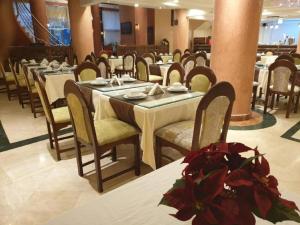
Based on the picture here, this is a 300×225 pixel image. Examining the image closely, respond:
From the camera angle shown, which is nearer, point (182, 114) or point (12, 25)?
point (12, 25)

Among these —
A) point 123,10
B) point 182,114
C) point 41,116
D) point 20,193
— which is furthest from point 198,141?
point 123,10

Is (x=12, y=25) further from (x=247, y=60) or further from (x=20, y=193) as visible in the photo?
(x=247, y=60)

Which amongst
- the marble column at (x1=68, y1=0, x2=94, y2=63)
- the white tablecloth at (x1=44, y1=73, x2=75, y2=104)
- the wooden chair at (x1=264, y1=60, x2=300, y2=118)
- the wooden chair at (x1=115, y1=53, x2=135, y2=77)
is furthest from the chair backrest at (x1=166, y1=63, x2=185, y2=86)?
the marble column at (x1=68, y1=0, x2=94, y2=63)

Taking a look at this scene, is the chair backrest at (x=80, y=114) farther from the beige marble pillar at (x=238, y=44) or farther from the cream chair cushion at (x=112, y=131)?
the beige marble pillar at (x=238, y=44)

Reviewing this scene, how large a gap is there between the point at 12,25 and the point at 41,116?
154 inches

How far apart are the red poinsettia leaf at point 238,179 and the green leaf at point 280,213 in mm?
64

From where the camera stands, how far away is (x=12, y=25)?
564 mm

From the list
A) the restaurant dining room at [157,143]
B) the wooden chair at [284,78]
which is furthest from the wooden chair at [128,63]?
the wooden chair at [284,78]

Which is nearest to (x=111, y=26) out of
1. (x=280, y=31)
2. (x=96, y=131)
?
(x=280, y=31)

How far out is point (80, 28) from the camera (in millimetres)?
7301

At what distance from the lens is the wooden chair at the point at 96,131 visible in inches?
74.0

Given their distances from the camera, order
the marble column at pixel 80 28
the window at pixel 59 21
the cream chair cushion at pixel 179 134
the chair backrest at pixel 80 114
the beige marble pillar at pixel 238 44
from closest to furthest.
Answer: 1. the chair backrest at pixel 80 114
2. the cream chair cushion at pixel 179 134
3. the beige marble pillar at pixel 238 44
4. the marble column at pixel 80 28
5. the window at pixel 59 21

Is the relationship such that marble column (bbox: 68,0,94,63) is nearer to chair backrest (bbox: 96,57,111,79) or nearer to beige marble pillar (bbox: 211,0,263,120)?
chair backrest (bbox: 96,57,111,79)

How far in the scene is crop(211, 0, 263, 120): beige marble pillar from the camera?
3.29 metres
